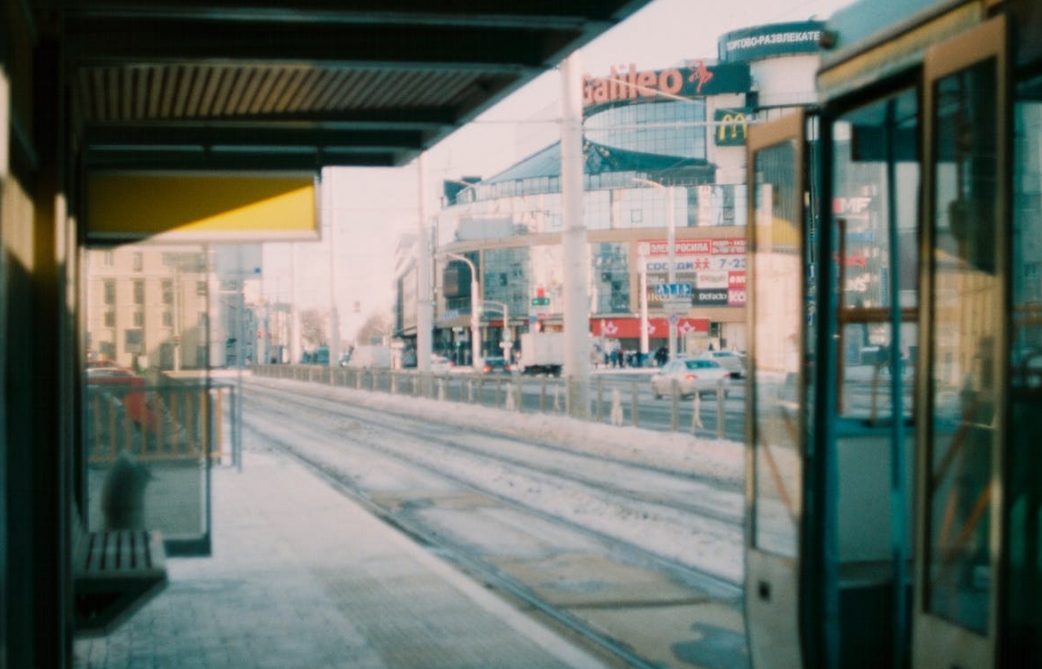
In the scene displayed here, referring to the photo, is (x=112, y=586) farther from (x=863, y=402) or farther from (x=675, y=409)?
(x=675, y=409)

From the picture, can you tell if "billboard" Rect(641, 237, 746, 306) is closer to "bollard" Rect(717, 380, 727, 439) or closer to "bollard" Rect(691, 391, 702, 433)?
"bollard" Rect(691, 391, 702, 433)

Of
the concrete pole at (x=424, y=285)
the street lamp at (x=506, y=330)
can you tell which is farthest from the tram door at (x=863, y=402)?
the street lamp at (x=506, y=330)

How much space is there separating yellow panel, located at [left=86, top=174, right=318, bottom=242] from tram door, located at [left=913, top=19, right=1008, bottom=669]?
6.36m

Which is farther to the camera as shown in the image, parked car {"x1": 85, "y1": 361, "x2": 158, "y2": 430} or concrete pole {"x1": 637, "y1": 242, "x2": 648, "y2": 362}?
concrete pole {"x1": 637, "y1": 242, "x2": 648, "y2": 362}

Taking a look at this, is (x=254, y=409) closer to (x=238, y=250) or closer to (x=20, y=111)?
(x=238, y=250)

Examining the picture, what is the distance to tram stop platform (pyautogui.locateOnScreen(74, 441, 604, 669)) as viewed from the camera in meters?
7.53

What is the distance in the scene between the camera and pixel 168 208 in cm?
925

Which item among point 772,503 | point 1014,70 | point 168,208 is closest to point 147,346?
point 168,208

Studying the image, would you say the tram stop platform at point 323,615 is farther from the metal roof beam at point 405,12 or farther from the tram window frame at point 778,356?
the metal roof beam at point 405,12

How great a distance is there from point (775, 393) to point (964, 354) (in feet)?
5.14

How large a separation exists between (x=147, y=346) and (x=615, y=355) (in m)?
78.0

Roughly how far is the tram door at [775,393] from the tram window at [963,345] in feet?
3.86

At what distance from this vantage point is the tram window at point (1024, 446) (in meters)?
3.34

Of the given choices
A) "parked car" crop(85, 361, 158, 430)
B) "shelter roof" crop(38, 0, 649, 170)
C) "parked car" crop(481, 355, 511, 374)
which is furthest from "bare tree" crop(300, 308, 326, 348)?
"shelter roof" crop(38, 0, 649, 170)
